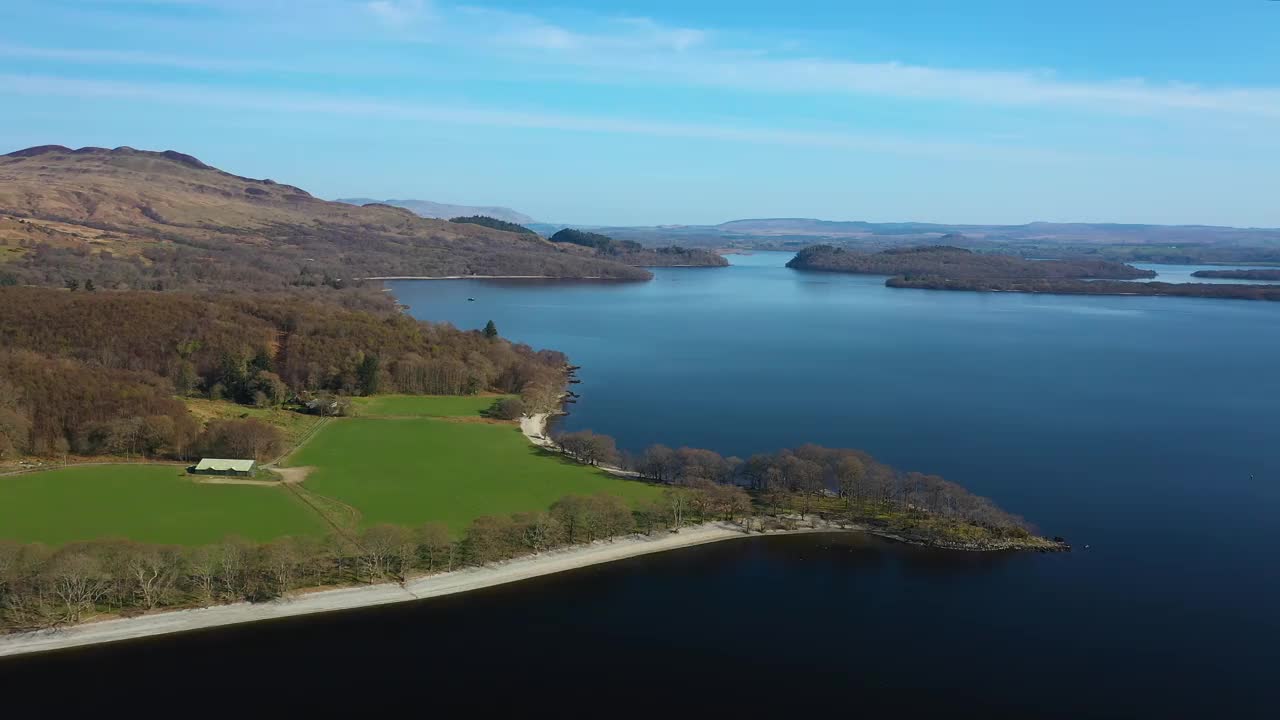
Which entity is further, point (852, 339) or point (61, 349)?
point (852, 339)

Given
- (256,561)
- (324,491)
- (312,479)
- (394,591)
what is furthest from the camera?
(312,479)

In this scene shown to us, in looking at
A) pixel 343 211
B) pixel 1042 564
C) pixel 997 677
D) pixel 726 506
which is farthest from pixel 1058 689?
pixel 343 211

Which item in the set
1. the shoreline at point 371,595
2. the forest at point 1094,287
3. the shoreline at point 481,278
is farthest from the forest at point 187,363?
the forest at point 1094,287

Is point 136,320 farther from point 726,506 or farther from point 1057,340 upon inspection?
point 1057,340

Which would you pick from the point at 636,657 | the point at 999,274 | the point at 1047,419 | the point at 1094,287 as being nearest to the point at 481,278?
the point at 999,274

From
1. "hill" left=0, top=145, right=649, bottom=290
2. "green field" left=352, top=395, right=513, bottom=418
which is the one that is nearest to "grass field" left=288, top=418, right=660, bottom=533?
"green field" left=352, top=395, right=513, bottom=418

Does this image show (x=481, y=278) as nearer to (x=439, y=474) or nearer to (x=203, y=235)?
(x=203, y=235)

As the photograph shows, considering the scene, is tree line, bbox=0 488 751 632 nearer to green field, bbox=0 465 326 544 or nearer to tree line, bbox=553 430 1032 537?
green field, bbox=0 465 326 544
